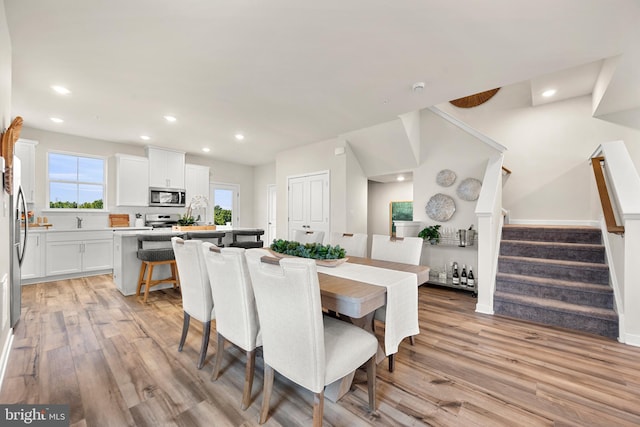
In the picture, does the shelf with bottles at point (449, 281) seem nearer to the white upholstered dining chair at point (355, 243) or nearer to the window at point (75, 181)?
the white upholstered dining chair at point (355, 243)

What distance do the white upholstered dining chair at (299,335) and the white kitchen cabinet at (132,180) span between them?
16.6 ft

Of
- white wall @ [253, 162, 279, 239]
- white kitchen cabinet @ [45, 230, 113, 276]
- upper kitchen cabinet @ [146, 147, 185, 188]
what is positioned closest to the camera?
white kitchen cabinet @ [45, 230, 113, 276]

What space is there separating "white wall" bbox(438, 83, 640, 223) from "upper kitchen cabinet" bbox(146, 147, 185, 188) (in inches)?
245

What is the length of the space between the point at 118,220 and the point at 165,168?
54.4 inches

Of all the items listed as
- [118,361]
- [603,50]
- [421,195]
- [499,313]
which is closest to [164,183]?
[118,361]

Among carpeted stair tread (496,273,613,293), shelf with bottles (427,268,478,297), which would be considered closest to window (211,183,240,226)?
shelf with bottles (427,268,478,297)

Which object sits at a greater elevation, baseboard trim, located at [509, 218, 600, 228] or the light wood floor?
baseboard trim, located at [509, 218, 600, 228]

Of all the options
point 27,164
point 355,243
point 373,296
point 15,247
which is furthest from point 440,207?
point 27,164

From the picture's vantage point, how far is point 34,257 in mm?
4172

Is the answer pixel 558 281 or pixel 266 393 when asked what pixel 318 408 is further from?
pixel 558 281

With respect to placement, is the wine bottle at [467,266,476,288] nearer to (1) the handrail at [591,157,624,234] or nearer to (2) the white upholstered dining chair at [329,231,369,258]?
(1) the handrail at [591,157,624,234]

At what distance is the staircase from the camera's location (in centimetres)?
264

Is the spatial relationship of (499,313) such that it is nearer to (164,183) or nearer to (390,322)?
(390,322)

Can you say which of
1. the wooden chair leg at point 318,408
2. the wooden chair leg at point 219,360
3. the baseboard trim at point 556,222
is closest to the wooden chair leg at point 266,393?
the wooden chair leg at point 318,408
